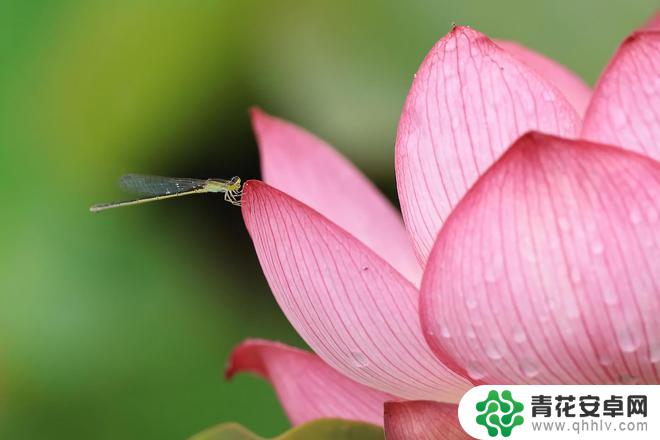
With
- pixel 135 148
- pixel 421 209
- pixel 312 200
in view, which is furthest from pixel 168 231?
pixel 421 209

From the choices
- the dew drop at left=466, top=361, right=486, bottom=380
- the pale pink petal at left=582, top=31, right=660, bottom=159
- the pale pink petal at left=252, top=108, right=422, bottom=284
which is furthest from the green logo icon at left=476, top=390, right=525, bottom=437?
the pale pink petal at left=252, top=108, right=422, bottom=284

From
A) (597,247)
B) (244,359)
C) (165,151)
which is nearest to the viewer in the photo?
(597,247)

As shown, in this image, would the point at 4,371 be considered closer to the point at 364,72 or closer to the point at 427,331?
the point at 364,72

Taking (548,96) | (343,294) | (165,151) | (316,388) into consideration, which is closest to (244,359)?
(316,388)

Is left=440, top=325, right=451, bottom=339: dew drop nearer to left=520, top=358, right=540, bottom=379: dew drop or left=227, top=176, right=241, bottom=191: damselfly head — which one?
left=520, top=358, right=540, bottom=379: dew drop

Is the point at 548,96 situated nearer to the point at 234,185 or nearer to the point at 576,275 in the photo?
the point at 576,275
